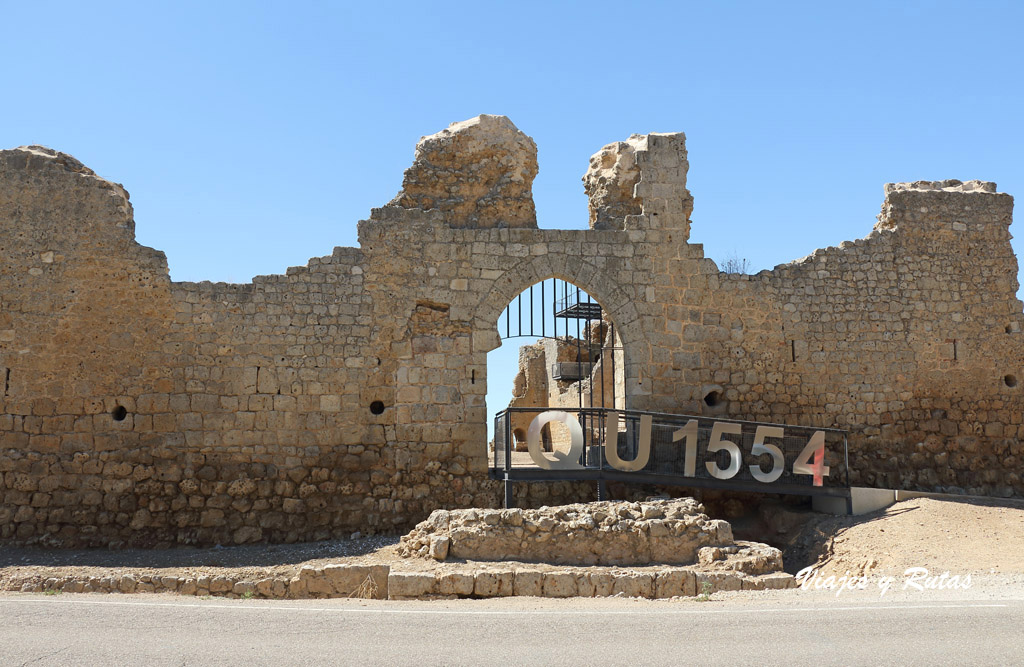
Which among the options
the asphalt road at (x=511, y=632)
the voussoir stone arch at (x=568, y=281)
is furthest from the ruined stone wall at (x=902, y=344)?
the asphalt road at (x=511, y=632)

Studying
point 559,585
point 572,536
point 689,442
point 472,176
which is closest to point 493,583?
point 559,585

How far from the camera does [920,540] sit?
29.7 feet

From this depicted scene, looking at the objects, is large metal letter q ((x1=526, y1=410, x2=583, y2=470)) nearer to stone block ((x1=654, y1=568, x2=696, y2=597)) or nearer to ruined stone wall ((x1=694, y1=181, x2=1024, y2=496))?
ruined stone wall ((x1=694, y1=181, x2=1024, y2=496))

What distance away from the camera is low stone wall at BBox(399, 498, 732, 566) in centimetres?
802

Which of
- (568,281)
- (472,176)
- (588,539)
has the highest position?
(472,176)

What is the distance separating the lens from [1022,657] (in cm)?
491

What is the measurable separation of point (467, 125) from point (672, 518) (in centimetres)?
597

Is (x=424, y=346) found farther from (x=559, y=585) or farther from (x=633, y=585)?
(x=633, y=585)

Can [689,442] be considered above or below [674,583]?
above

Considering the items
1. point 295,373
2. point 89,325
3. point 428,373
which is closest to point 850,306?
point 428,373

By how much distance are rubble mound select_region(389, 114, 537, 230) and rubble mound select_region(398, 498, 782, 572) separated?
15.1 ft

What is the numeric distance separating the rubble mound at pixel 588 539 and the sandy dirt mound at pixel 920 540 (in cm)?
127

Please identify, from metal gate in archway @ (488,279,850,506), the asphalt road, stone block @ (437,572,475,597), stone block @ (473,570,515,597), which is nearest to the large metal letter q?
metal gate in archway @ (488,279,850,506)

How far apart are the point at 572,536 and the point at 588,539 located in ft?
0.51
